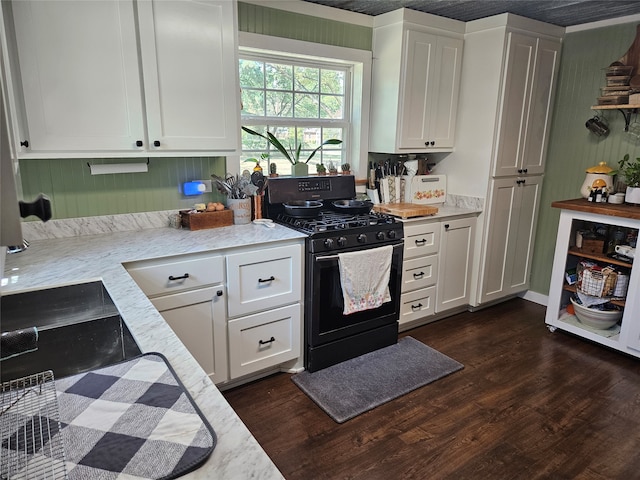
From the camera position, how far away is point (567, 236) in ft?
10.5

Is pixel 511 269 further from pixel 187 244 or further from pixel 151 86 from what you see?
pixel 151 86

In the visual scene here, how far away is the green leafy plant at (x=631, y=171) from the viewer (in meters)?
3.01

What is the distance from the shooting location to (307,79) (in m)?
3.24

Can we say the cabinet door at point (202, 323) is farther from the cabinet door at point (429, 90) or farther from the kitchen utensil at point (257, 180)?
the cabinet door at point (429, 90)

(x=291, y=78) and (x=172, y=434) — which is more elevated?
(x=291, y=78)

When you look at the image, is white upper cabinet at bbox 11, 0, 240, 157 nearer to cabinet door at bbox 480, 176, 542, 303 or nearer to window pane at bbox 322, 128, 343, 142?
window pane at bbox 322, 128, 343, 142

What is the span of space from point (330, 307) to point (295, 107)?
5.04ft

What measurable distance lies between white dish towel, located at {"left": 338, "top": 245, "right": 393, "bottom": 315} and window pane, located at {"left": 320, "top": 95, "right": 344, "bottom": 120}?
4.13ft

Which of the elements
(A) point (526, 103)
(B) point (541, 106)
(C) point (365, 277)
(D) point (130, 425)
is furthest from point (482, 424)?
(B) point (541, 106)

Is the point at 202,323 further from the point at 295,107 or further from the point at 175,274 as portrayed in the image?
the point at 295,107

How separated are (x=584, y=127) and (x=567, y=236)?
101 cm

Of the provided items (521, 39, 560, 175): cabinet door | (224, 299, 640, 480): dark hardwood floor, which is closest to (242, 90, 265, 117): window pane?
(224, 299, 640, 480): dark hardwood floor

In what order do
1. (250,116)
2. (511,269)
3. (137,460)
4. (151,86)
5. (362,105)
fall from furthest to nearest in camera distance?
(511,269)
(362,105)
(250,116)
(151,86)
(137,460)

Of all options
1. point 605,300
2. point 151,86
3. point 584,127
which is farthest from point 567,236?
point 151,86
